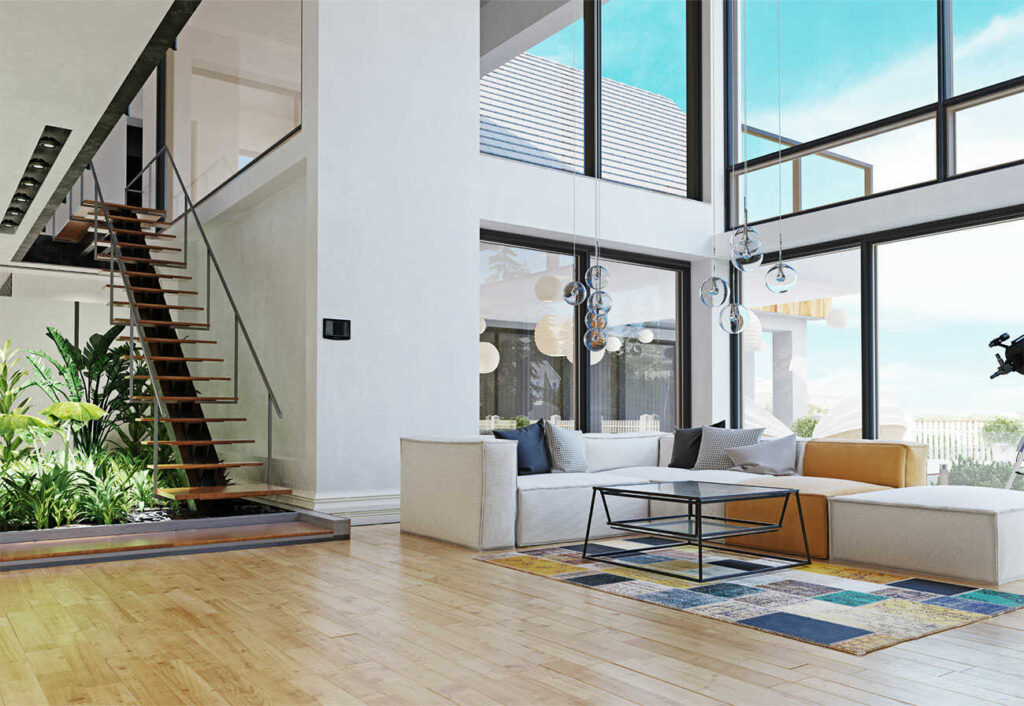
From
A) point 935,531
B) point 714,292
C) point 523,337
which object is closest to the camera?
point 935,531

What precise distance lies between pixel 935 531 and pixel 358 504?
3737 mm

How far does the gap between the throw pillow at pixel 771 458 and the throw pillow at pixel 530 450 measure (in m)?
1.37

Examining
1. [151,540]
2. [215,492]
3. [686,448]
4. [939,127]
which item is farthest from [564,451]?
[939,127]

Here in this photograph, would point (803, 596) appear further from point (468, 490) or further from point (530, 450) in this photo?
point (530, 450)

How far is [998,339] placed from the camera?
608 cm

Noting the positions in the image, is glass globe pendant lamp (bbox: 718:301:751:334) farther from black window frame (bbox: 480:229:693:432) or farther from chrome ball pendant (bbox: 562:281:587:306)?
black window frame (bbox: 480:229:693:432)

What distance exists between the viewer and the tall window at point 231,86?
6816 mm

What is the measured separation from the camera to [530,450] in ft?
19.7

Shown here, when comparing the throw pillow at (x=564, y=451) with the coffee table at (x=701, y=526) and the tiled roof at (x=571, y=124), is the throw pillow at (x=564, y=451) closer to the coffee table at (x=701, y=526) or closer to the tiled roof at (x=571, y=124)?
the coffee table at (x=701, y=526)

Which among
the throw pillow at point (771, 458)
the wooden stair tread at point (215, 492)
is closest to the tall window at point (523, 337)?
the wooden stair tread at point (215, 492)

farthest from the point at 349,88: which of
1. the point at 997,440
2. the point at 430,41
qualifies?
the point at 997,440

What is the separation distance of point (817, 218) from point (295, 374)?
15.7ft

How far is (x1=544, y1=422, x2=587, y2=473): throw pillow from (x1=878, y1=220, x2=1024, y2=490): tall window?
2.83 metres

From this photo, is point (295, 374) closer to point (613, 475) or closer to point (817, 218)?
point (613, 475)
